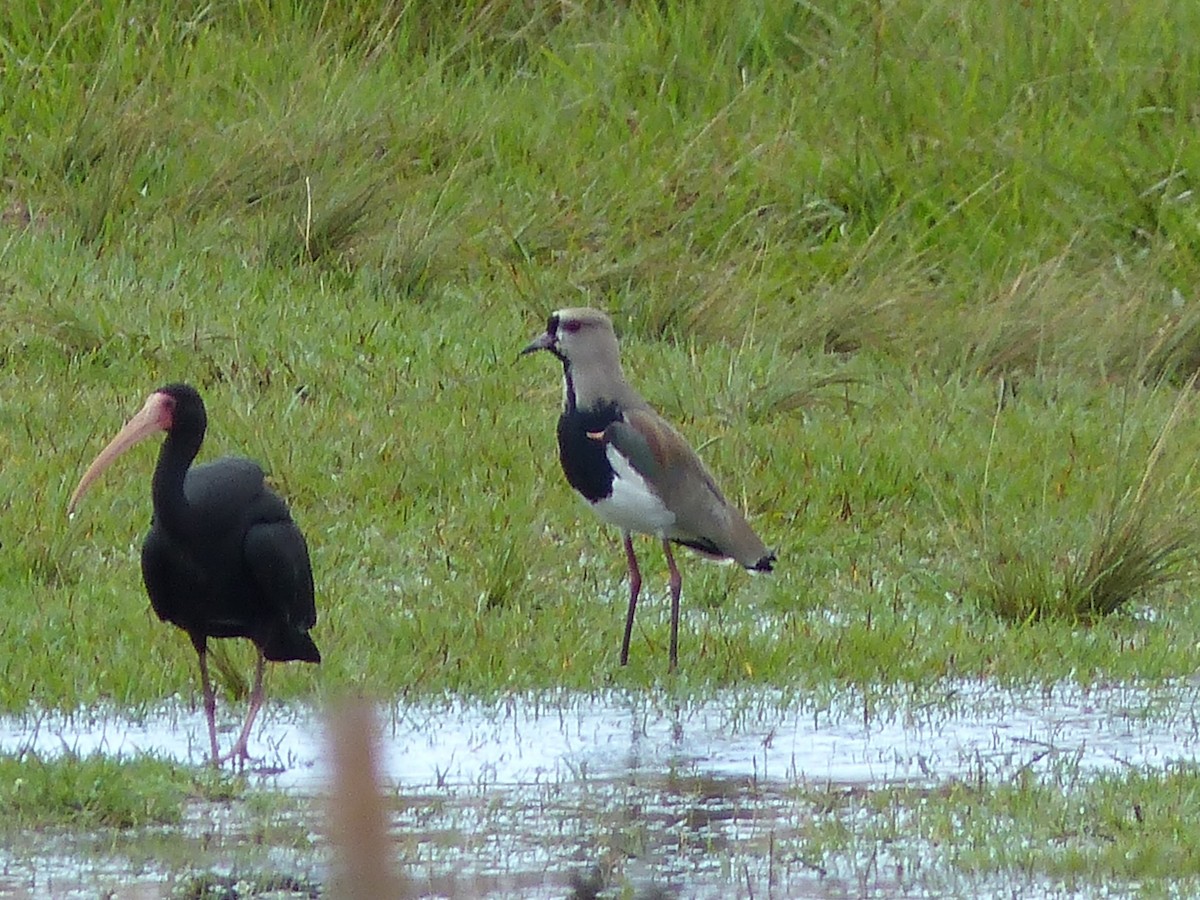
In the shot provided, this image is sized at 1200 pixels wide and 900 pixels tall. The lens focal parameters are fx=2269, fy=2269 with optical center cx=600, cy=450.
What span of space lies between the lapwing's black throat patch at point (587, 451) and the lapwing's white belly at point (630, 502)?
0.02 m

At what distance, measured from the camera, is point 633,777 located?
15.6 feet

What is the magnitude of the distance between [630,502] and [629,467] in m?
0.09

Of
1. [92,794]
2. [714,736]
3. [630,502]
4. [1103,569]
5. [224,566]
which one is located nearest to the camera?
[92,794]

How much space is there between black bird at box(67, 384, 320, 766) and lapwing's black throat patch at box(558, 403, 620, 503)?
89cm

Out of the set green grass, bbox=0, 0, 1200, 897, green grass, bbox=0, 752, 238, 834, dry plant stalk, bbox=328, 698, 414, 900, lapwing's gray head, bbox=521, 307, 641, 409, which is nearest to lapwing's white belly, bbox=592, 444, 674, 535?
lapwing's gray head, bbox=521, 307, 641, 409

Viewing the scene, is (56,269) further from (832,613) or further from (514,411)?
(832,613)

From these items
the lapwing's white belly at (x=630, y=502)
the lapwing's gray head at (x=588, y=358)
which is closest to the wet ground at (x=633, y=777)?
the lapwing's white belly at (x=630, y=502)

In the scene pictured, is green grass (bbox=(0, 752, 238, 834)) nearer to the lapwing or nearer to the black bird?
the black bird

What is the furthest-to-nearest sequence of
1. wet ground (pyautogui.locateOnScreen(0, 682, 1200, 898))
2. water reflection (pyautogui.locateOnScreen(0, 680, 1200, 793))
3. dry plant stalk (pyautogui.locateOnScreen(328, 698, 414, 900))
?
water reflection (pyautogui.locateOnScreen(0, 680, 1200, 793)) → wet ground (pyautogui.locateOnScreen(0, 682, 1200, 898)) → dry plant stalk (pyautogui.locateOnScreen(328, 698, 414, 900))

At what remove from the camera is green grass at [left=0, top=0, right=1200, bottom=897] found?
19.8 ft

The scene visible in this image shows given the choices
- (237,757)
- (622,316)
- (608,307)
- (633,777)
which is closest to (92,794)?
(237,757)

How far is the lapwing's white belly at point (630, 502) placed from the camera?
5.64m

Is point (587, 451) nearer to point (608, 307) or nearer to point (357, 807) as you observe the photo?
point (608, 307)

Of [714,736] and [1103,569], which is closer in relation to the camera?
[714,736]
